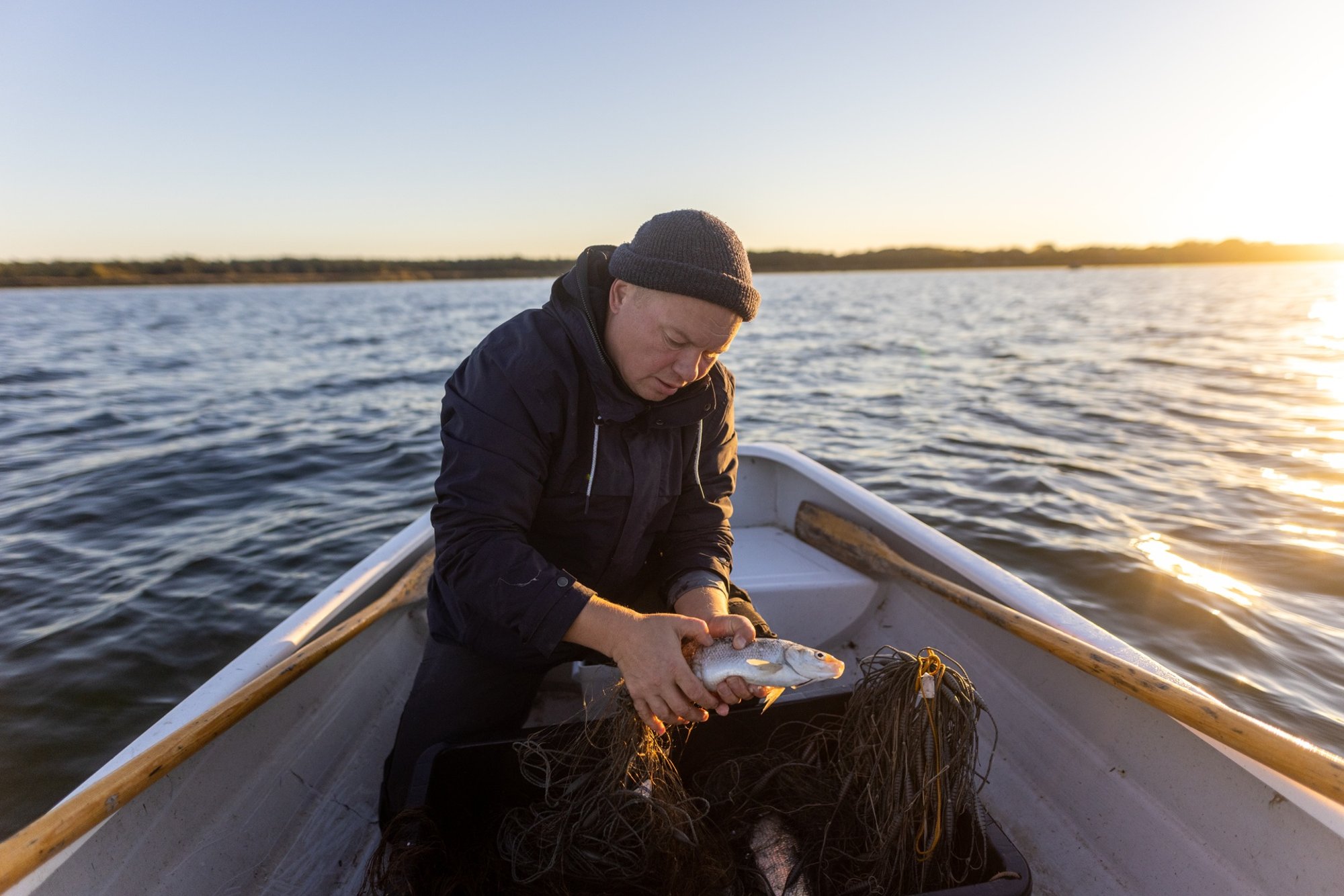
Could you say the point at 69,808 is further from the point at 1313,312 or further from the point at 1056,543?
the point at 1313,312

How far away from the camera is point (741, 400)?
1275 centimetres

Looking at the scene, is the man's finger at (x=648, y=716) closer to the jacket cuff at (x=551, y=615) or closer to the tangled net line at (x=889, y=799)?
the jacket cuff at (x=551, y=615)

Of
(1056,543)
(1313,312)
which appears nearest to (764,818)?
(1056,543)

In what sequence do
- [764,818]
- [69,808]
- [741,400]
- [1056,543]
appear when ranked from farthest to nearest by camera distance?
[741,400], [1056,543], [764,818], [69,808]

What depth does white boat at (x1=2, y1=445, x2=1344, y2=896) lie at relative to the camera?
2.00m

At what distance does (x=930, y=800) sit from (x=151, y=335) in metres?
29.0

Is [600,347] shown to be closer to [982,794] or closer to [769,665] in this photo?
[769,665]

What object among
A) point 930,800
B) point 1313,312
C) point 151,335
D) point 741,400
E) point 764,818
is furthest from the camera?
point 1313,312

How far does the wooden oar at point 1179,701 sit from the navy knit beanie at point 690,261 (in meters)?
1.64

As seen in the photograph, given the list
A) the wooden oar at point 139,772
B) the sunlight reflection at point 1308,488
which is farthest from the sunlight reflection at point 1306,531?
the wooden oar at point 139,772

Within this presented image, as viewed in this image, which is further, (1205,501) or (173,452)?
(173,452)

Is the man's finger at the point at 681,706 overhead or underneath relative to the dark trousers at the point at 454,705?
overhead

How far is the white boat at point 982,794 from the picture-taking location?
1998mm

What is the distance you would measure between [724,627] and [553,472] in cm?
78
